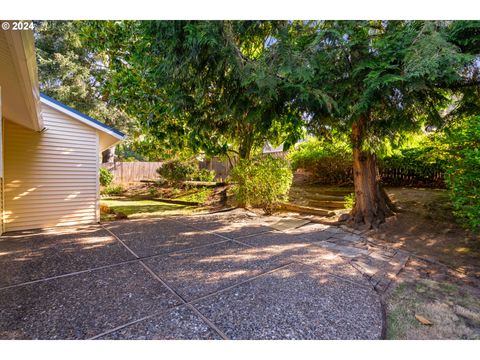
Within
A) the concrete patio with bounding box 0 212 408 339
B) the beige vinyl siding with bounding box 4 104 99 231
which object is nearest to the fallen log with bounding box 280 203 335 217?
the concrete patio with bounding box 0 212 408 339

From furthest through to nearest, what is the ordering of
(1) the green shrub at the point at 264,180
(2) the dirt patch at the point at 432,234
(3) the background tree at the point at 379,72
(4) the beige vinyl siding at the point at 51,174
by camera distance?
(1) the green shrub at the point at 264,180 → (4) the beige vinyl siding at the point at 51,174 → (2) the dirt patch at the point at 432,234 → (3) the background tree at the point at 379,72

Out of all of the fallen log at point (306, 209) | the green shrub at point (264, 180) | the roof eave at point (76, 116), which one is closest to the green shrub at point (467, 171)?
the fallen log at point (306, 209)

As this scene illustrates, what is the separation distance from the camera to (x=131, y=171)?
1548 cm

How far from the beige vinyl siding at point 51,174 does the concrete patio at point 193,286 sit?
1.09 meters

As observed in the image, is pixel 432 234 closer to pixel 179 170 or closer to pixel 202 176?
pixel 202 176

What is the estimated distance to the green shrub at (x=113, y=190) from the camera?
1283cm

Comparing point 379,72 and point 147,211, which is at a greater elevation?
point 379,72

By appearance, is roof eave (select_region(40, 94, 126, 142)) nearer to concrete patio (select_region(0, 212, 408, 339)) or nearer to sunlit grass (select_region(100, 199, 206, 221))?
sunlit grass (select_region(100, 199, 206, 221))

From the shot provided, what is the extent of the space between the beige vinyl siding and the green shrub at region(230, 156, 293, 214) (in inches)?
150

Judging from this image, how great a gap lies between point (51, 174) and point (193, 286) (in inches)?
197

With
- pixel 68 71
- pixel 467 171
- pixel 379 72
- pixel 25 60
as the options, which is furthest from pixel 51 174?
pixel 68 71

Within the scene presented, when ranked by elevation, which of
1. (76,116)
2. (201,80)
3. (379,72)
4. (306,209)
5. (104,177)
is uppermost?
(201,80)

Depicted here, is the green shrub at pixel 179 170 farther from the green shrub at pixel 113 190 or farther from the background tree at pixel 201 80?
the background tree at pixel 201 80
